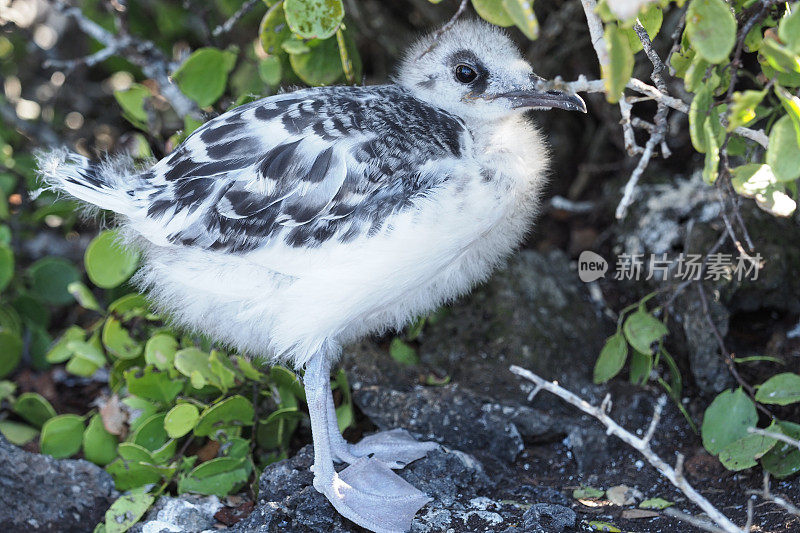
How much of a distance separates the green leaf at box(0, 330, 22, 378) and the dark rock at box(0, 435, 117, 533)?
39.6 inches

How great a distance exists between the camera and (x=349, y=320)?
3.01 m

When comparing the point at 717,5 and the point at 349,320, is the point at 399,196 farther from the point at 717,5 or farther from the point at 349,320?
the point at 717,5

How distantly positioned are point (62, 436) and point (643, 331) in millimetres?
2502

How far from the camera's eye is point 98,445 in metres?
3.66

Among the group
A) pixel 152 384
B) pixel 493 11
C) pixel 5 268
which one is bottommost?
pixel 152 384

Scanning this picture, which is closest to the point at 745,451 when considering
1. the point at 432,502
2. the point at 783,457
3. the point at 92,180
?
the point at 783,457

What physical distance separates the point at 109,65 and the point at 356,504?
152 inches

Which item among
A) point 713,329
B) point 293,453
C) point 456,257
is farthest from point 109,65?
point 713,329

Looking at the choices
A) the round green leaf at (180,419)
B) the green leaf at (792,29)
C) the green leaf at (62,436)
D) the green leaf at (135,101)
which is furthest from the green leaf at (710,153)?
the green leaf at (62,436)

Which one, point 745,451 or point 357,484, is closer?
point 745,451

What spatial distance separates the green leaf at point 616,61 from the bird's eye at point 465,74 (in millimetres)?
1134

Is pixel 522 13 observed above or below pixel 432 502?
above

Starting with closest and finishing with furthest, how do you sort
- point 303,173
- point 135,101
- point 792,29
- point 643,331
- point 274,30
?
point 792,29 → point 303,173 → point 643,331 → point 274,30 → point 135,101

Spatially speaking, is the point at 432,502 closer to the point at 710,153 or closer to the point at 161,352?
the point at 161,352
